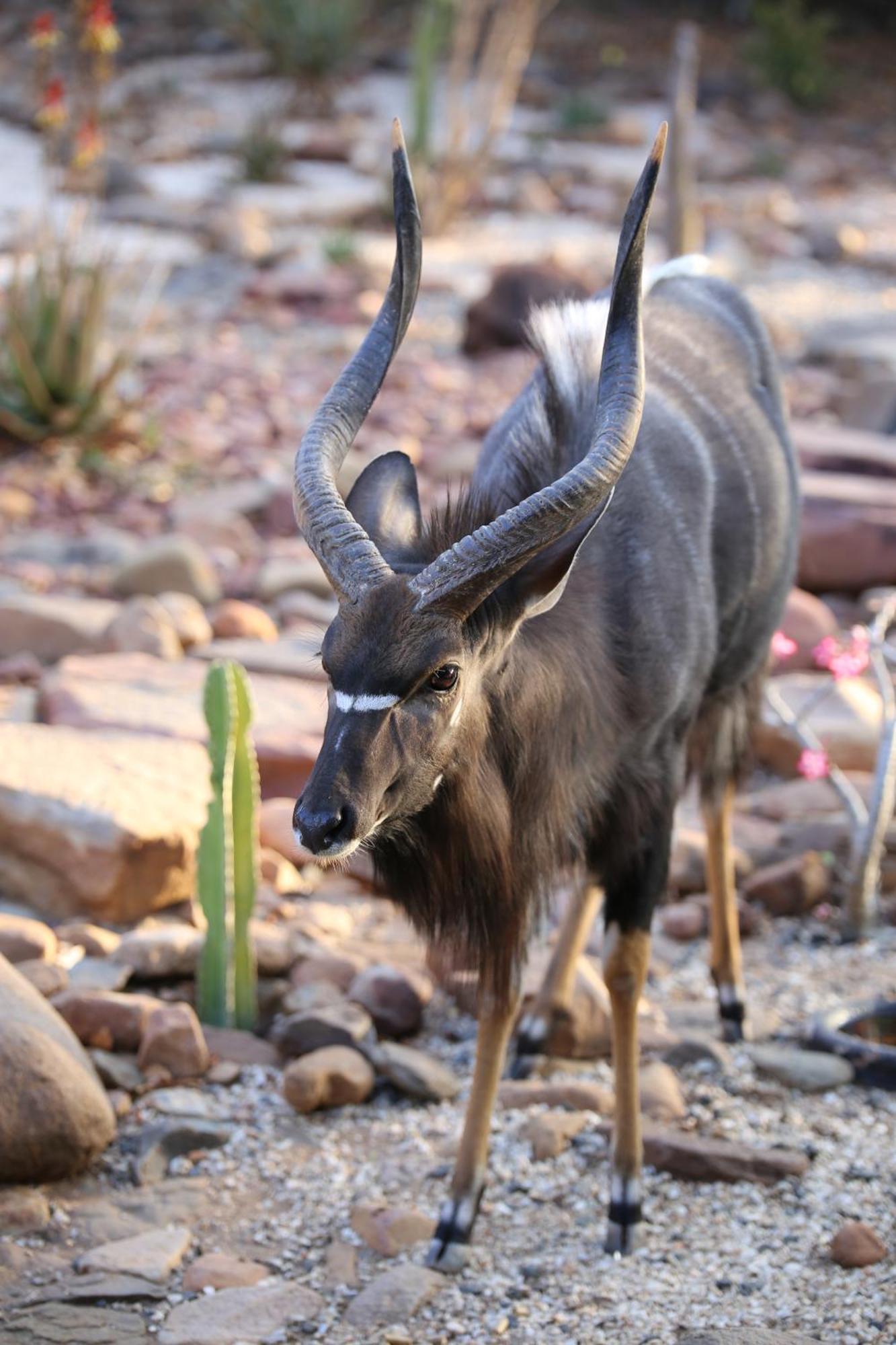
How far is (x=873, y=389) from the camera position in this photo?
905cm

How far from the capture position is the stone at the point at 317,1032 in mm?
4188

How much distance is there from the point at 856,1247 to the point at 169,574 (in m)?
4.14

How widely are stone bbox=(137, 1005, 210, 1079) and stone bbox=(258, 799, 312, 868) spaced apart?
1.07m

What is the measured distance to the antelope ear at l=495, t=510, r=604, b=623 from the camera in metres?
3.06

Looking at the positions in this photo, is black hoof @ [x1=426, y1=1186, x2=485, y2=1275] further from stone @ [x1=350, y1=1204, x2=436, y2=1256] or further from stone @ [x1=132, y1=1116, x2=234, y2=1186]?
stone @ [x1=132, y1=1116, x2=234, y2=1186]

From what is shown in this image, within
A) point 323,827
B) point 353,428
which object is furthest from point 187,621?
point 323,827

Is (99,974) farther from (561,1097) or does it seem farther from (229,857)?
(561,1097)

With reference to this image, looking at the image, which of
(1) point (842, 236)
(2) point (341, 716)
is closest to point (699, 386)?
(2) point (341, 716)

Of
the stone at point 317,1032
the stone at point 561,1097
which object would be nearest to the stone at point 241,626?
the stone at point 317,1032

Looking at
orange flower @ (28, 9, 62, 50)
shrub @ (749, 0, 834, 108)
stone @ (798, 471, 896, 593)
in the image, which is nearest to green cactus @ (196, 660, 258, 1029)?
stone @ (798, 471, 896, 593)

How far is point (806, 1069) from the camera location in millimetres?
4223

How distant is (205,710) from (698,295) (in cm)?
176

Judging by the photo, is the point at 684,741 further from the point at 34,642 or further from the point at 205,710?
the point at 34,642

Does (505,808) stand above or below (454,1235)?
above
